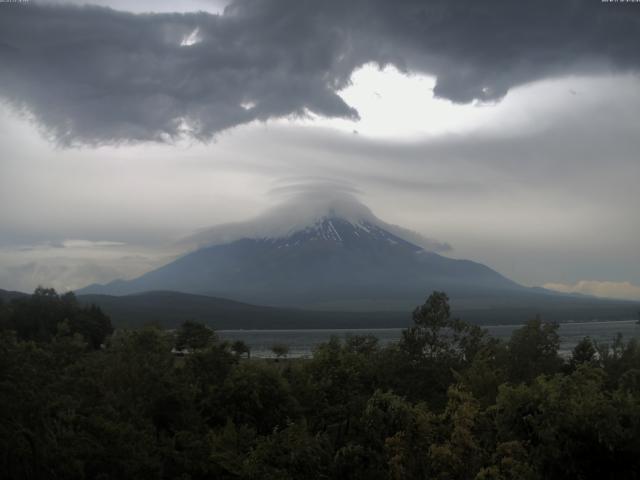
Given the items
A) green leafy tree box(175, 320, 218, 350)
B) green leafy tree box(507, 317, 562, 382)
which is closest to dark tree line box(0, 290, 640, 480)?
green leafy tree box(507, 317, 562, 382)

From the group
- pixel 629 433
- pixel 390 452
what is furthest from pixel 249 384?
pixel 629 433

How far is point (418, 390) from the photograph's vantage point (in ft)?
128

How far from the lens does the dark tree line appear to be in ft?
65.2

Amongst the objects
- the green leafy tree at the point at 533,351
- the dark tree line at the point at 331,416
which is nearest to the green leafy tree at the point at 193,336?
the dark tree line at the point at 331,416

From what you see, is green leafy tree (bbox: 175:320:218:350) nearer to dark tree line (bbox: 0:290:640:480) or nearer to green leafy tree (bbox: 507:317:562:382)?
dark tree line (bbox: 0:290:640:480)

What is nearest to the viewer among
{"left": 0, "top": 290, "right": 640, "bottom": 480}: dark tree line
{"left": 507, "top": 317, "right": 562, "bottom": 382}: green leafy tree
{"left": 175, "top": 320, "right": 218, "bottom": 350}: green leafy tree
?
{"left": 0, "top": 290, "right": 640, "bottom": 480}: dark tree line

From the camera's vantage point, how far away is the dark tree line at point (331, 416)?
19859 millimetres

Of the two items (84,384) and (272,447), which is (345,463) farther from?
(84,384)

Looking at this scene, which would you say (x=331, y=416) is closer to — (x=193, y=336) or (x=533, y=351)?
(x=533, y=351)

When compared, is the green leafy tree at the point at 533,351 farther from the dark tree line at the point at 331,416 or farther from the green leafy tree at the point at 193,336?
the green leafy tree at the point at 193,336

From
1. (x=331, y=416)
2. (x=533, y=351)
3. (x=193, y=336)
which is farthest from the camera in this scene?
(x=193, y=336)

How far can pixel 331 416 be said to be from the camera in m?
30.7

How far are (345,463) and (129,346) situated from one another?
87.3ft

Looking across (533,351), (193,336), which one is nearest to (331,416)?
(533,351)
